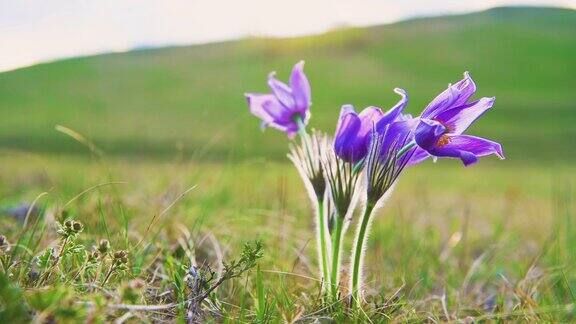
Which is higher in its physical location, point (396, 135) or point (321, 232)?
point (396, 135)

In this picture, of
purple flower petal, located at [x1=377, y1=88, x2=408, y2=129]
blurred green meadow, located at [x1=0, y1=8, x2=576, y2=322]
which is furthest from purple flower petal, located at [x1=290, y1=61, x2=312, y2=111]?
blurred green meadow, located at [x1=0, y1=8, x2=576, y2=322]

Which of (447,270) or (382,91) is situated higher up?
(447,270)

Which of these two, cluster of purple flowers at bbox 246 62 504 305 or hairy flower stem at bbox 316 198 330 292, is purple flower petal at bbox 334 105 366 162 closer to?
cluster of purple flowers at bbox 246 62 504 305

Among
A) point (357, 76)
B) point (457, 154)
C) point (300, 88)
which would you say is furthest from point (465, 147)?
point (357, 76)

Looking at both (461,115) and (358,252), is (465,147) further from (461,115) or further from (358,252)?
(358,252)

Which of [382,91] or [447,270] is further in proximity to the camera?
[382,91]

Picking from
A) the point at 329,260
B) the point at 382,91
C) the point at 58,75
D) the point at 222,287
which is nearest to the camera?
the point at 329,260

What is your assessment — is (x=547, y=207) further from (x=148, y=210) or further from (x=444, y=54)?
(x=444, y=54)

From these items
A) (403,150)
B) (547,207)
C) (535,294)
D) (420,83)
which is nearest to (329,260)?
(403,150)
